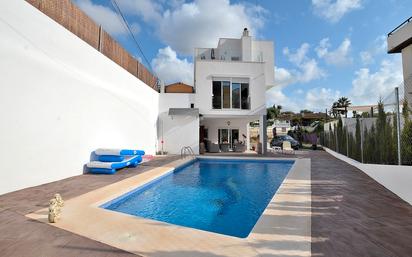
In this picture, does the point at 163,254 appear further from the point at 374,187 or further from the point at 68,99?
the point at 68,99

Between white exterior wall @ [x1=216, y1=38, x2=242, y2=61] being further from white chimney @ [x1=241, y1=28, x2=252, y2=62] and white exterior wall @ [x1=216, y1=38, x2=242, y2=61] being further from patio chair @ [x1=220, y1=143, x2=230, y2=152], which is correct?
patio chair @ [x1=220, y1=143, x2=230, y2=152]

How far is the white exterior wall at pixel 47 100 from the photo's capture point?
6.12 metres

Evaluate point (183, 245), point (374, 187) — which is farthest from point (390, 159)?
point (183, 245)

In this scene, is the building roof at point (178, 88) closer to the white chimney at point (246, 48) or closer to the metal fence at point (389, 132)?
the white chimney at point (246, 48)

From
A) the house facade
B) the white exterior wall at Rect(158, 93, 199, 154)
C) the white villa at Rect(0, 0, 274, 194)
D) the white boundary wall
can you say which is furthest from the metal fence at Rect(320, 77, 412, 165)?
the white exterior wall at Rect(158, 93, 199, 154)

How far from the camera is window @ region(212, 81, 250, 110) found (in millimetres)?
19078

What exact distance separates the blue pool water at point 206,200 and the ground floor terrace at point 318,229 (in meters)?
1.11

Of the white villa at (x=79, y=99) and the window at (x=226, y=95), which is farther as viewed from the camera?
the window at (x=226, y=95)

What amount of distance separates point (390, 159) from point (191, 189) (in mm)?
6804

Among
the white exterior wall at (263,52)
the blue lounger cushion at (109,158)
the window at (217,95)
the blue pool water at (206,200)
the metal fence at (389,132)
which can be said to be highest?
the white exterior wall at (263,52)

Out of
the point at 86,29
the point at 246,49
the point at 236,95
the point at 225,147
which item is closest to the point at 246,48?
the point at 246,49

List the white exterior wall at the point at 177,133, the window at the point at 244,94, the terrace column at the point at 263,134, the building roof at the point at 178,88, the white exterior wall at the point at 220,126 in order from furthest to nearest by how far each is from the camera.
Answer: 1. the white exterior wall at the point at 220,126
2. the building roof at the point at 178,88
3. the window at the point at 244,94
4. the terrace column at the point at 263,134
5. the white exterior wall at the point at 177,133

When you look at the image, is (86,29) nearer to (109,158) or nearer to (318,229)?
(109,158)

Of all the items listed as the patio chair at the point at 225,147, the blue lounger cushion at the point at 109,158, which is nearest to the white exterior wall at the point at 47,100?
the blue lounger cushion at the point at 109,158
